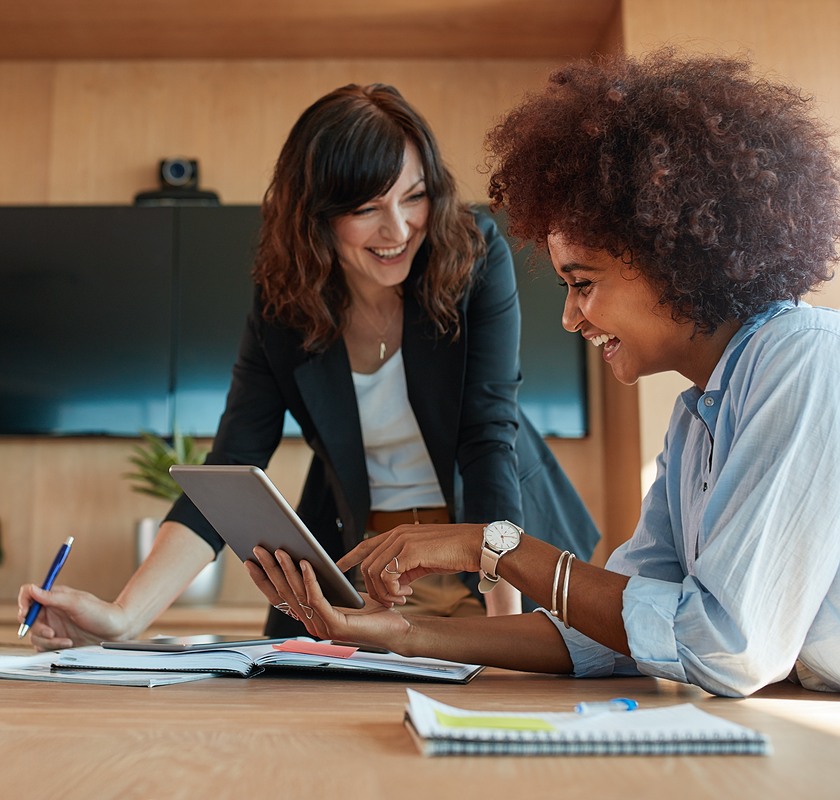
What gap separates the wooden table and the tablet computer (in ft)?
0.68

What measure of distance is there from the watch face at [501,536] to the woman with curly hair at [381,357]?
0.45 metres

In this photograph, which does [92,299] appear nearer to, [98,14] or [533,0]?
[98,14]

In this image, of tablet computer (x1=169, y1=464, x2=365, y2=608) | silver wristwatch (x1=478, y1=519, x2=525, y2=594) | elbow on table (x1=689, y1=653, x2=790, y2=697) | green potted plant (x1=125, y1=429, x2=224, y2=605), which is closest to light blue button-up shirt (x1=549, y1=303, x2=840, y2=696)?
elbow on table (x1=689, y1=653, x2=790, y2=697)

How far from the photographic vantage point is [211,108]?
3971 mm

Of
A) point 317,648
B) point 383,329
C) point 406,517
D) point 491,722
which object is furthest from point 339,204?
point 491,722

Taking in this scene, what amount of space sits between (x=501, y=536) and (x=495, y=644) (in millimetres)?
176

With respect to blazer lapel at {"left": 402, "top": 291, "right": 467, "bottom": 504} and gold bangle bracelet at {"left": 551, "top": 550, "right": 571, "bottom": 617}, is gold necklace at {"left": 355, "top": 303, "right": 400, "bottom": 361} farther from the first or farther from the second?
gold bangle bracelet at {"left": 551, "top": 550, "right": 571, "bottom": 617}

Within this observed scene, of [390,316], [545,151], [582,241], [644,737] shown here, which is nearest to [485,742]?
[644,737]

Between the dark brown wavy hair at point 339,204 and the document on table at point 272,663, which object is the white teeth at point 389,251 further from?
the document on table at point 272,663

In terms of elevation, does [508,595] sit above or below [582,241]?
below

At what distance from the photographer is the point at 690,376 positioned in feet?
4.08

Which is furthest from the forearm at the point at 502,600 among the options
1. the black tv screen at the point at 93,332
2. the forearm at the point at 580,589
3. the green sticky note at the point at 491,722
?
the black tv screen at the point at 93,332

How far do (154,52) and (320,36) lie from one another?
2.18 ft

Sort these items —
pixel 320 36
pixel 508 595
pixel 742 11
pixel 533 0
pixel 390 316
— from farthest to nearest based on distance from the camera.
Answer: pixel 320 36
pixel 533 0
pixel 742 11
pixel 390 316
pixel 508 595
